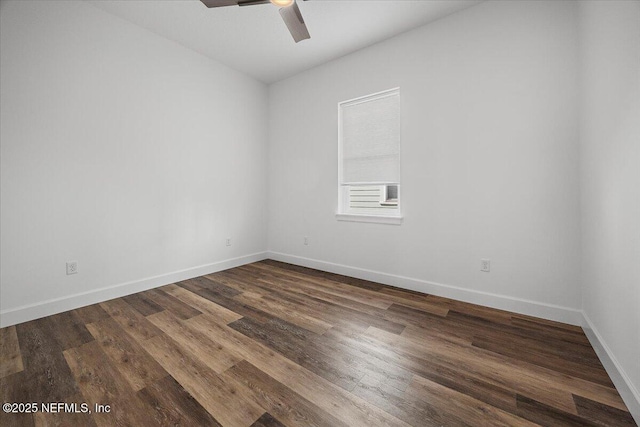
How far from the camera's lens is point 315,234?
3838 mm

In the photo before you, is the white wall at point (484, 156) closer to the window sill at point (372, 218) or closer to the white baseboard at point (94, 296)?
the window sill at point (372, 218)

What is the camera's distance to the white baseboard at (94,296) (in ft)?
7.07

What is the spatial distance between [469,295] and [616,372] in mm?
1132

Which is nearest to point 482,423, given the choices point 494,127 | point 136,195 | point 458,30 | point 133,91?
point 494,127

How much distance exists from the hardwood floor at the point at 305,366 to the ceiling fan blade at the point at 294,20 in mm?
2460

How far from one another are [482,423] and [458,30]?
3217 millimetres

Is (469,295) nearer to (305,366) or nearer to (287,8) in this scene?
(305,366)

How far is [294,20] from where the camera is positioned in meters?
2.07

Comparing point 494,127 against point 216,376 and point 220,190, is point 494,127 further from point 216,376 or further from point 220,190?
point 220,190

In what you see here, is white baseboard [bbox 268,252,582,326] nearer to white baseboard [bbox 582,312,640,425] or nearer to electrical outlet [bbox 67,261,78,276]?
white baseboard [bbox 582,312,640,425]

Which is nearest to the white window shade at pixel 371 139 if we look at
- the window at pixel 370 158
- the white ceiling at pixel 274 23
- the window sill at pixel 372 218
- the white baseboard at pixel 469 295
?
the window at pixel 370 158

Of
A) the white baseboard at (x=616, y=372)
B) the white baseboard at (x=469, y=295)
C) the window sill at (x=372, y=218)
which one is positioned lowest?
the white baseboard at (x=616, y=372)

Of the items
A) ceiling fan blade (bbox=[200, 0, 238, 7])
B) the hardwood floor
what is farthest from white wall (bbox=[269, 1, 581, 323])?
ceiling fan blade (bbox=[200, 0, 238, 7])

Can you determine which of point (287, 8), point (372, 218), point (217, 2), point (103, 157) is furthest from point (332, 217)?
point (103, 157)
